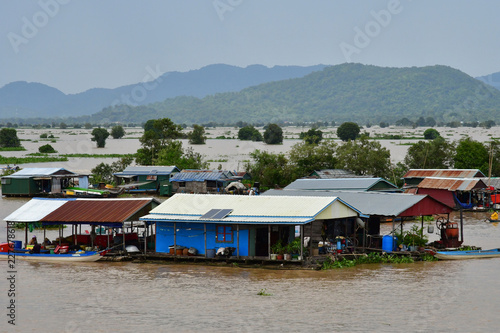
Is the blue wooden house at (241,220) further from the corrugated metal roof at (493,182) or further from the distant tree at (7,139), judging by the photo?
the distant tree at (7,139)

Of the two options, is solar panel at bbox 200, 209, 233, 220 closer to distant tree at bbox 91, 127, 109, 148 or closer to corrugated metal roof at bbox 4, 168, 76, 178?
corrugated metal roof at bbox 4, 168, 76, 178

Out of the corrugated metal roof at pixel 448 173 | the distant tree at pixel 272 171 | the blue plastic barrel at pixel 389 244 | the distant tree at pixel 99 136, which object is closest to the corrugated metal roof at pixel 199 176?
the distant tree at pixel 272 171

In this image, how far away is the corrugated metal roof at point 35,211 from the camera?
2842cm

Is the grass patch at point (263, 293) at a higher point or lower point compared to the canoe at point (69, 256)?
lower

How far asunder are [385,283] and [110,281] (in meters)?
9.33

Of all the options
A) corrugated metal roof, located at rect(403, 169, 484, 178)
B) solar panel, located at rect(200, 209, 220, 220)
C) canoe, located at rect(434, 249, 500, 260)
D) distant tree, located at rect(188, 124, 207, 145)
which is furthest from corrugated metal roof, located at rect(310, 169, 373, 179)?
distant tree, located at rect(188, 124, 207, 145)

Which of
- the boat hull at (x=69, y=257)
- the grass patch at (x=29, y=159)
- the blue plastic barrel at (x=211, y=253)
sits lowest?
the boat hull at (x=69, y=257)

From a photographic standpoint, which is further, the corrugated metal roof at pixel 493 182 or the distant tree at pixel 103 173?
the distant tree at pixel 103 173

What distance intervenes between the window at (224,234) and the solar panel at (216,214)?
0.51m

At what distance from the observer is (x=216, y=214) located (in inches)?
1040

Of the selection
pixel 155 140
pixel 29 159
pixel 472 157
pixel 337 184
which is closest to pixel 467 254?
pixel 337 184

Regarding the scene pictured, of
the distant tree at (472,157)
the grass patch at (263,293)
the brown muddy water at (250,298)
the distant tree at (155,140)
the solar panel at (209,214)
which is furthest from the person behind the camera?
the distant tree at (155,140)

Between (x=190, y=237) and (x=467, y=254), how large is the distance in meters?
10.9

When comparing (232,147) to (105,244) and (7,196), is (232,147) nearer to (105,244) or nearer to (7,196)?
(7,196)
